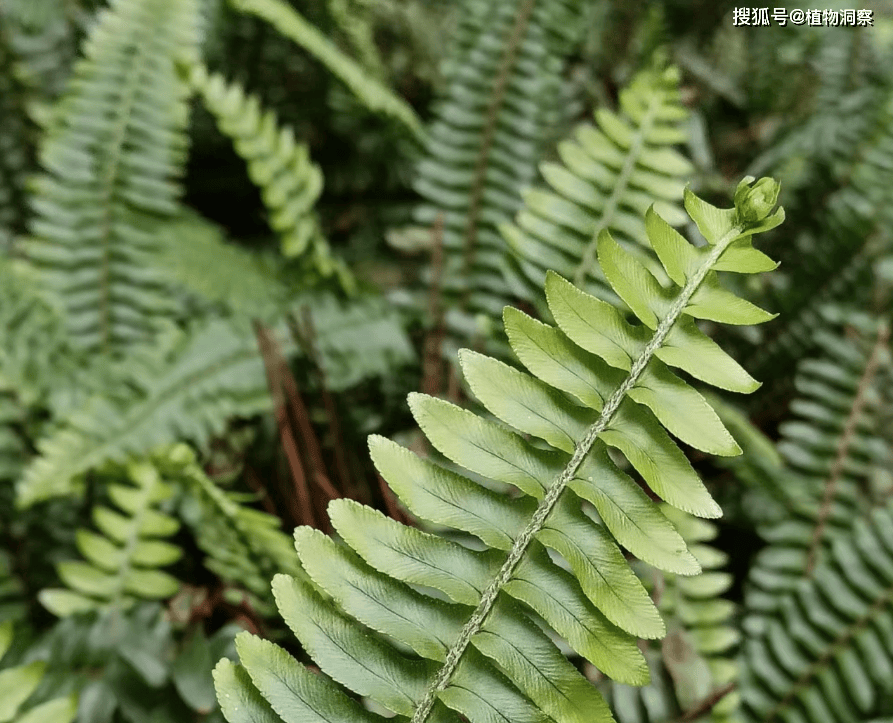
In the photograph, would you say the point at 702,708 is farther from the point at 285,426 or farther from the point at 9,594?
the point at 9,594

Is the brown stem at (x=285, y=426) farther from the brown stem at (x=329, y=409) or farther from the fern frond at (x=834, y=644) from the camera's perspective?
the fern frond at (x=834, y=644)

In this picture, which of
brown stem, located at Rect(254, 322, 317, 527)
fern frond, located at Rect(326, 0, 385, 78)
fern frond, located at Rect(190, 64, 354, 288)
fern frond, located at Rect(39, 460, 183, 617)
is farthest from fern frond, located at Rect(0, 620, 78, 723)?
fern frond, located at Rect(326, 0, 385, 78)

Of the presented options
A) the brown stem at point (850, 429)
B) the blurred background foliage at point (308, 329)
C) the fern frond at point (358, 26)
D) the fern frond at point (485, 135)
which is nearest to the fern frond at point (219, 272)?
the blurred background foliage at point (308, 329)

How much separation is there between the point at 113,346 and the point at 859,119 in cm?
139

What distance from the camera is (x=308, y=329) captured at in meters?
1.06

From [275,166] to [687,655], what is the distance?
86cm

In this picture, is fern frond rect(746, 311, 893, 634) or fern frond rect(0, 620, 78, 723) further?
fern frond rect(746, 311, 893, 634)

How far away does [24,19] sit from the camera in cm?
128

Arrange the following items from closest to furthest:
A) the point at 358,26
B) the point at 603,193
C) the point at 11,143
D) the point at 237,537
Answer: the point at 237,537 → the point at 603,193 → the point at 11,143 → the point at 358,26

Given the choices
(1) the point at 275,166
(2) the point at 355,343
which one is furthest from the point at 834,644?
(1) the point at 275,166

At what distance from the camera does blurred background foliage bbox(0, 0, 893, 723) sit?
0.89 m

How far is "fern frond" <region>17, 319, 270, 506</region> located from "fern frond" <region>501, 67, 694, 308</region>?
415 mm

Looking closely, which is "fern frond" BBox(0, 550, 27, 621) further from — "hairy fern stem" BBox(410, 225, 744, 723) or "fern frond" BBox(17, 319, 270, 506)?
"hairy fern stem" BBox(410, 225, 744, 723)

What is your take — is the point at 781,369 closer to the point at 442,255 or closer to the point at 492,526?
the point at 442,255
